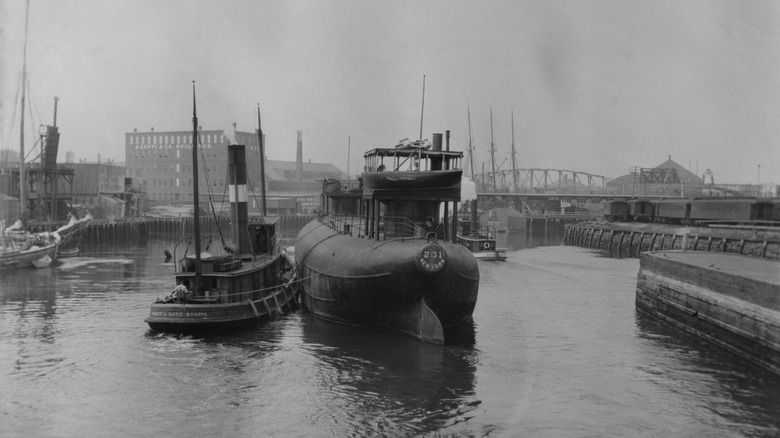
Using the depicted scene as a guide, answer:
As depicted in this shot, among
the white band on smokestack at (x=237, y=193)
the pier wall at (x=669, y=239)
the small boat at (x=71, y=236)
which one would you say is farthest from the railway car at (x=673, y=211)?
the small boat at (x=71, y=236)

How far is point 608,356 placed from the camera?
2398 cm

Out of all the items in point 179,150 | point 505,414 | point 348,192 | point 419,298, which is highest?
point 179,150

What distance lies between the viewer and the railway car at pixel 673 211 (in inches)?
2938

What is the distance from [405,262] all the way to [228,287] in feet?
29.0

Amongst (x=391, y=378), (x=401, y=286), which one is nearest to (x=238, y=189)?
(x=401, y=286)

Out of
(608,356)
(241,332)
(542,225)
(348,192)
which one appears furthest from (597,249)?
(241,332)

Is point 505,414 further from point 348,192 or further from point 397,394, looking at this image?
point 348,192

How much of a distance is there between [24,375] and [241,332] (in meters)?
8.49

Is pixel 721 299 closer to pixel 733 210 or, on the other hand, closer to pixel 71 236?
pixel 733 210

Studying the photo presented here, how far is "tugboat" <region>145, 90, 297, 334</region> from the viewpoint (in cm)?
2462

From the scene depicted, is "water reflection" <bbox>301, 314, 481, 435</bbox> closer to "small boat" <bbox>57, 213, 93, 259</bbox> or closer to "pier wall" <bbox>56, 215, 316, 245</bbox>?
"small boat" <bbox>57, 213, 93, 259</bbox>

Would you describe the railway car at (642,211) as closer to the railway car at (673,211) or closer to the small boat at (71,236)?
the railway car at (673,211)

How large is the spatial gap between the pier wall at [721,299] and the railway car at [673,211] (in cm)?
4493

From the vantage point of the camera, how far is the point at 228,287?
86.9 feet
